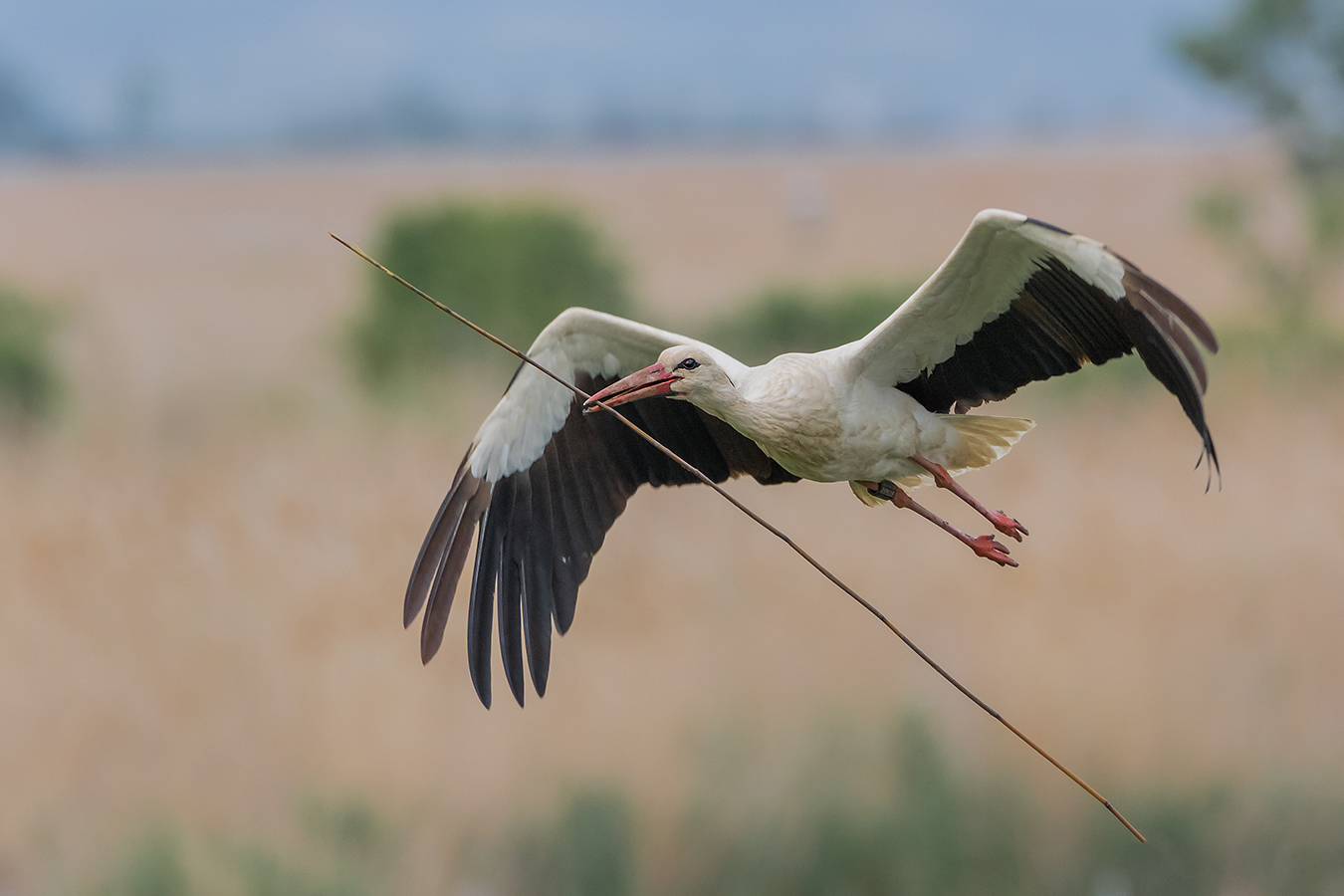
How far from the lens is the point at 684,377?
107 inches

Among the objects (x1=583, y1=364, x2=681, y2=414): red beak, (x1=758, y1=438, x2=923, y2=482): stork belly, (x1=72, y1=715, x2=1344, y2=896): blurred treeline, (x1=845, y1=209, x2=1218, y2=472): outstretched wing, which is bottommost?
(x1=72, y1=715, x2=1344, y2=896): blurred treeline

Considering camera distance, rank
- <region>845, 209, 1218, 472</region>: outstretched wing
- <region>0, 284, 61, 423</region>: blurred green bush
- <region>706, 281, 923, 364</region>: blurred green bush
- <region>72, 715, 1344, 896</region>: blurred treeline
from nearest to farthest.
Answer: <region>845, 209, 1218, 472</region>: outstretched wing < <region>72, 715, 1344, 896</region>: blurred treeline < <region>706, 281, 923, 364</region>: blurred green bush < <region>0, 284, 61, 423</region>: blurred green bush

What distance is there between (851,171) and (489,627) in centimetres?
4050

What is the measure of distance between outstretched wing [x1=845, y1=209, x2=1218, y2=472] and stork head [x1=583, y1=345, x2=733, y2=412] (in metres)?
0.31

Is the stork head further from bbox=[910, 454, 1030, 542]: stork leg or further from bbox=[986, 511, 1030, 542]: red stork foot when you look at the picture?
bbox=[986, 511, 1030, 542]: red stork foot

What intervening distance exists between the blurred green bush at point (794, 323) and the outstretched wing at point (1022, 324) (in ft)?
39.7

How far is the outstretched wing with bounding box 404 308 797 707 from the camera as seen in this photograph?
365 centimetres

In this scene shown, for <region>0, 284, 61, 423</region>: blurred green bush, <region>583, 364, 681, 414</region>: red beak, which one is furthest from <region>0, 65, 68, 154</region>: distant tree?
<region>583, 364, 681, 414</region>: red beak

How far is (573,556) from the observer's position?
3.97 m

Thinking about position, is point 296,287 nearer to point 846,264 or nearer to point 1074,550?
point 846,264

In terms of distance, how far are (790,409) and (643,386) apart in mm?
299

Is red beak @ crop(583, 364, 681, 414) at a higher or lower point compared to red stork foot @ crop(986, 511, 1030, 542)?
Result: higher

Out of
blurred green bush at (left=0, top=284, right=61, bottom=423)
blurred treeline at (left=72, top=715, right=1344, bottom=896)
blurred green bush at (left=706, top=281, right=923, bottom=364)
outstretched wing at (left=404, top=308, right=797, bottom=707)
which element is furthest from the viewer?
blurred green bush at (left=0, top=284, right=61, bottom=423)

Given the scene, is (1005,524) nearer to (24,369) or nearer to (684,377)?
(684,377)
